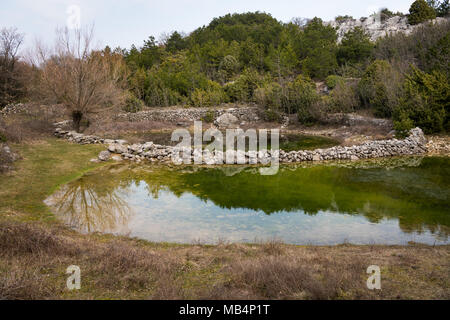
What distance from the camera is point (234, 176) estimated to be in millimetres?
13570

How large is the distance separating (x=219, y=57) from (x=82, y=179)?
125ft

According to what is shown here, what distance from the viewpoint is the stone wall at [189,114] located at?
1219 inches

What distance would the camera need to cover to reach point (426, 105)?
58.9 feet

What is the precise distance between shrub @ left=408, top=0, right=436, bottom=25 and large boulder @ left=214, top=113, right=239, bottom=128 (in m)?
35.0

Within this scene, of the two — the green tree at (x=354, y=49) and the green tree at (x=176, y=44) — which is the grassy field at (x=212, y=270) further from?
the green tree at (x=176, y=44)

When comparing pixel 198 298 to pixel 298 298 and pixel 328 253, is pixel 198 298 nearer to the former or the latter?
pixel 298 298

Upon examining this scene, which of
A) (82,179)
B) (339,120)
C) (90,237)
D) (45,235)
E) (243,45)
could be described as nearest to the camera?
(45,235)

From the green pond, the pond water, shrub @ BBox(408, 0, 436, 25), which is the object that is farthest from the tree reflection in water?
shrub @ BBox(408, 0, 436, 25)

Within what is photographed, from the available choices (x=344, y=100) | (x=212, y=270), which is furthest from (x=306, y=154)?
(x=344, y=100)

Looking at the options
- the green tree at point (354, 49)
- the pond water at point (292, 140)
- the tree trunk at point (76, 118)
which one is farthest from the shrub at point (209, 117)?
the green tree at point (354, 49)

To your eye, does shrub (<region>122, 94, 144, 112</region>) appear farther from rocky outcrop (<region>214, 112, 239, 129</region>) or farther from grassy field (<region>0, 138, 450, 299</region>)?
grassy field (<region>0, 138, 450, 299</region>)

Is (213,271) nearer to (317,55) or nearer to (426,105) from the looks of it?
(426,105)

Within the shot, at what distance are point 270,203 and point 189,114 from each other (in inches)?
917
